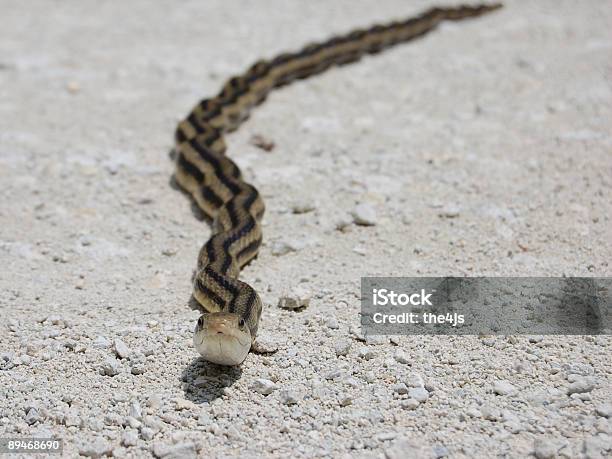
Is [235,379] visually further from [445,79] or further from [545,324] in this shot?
[445,79]

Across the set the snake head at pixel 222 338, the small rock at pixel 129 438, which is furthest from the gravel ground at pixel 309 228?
the snake head at pixel 222 338

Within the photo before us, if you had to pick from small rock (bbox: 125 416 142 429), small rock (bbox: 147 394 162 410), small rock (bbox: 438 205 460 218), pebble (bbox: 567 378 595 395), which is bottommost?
small rock (bbox: 125 416 142 429)

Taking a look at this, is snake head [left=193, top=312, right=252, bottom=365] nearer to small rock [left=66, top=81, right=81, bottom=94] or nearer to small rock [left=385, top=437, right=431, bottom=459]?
small rock [left=385, top=437, right=431, bottom=459]

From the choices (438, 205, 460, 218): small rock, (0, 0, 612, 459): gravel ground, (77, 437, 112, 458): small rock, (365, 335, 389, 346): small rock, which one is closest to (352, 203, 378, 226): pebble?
(0, 0, 612, 459): gravel ground

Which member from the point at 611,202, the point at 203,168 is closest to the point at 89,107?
the point at 203,168

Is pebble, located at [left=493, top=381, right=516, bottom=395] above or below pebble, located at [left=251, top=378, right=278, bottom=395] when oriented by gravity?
above

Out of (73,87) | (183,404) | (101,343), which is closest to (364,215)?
(101,343)
